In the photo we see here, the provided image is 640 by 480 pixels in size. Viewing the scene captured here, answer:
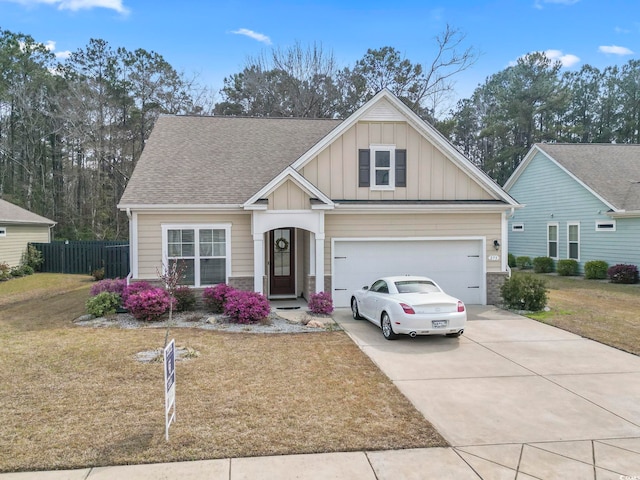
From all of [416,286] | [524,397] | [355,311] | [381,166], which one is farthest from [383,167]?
[524,397]

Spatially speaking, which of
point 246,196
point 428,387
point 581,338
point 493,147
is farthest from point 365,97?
point 428,387

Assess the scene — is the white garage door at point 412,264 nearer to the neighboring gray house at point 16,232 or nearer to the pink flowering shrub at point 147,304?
the pink flowering shrub at point 147,304

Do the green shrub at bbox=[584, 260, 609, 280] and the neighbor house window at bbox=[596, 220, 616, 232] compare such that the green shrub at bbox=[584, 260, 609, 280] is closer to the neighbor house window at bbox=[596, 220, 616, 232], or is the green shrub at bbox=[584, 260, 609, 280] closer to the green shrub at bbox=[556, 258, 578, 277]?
the green shrub at bbox=[556, 258, 578, 277]

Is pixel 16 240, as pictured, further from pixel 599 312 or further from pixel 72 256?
pixel 599 312

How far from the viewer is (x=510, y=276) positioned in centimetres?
1385

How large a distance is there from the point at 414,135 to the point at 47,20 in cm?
1661

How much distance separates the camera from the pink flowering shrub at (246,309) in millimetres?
11148

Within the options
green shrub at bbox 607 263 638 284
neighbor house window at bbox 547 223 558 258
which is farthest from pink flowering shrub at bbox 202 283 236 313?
neighbor house window at bbox 547 223 558 258

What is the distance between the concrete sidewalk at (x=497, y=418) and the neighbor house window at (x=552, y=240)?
16336mm

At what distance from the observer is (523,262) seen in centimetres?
2598

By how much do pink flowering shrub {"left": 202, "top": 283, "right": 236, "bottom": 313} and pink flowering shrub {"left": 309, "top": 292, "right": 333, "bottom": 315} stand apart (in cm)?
227

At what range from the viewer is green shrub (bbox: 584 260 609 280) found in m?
20.4

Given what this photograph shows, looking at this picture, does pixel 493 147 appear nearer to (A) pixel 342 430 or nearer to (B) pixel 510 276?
(B) pixel 510 276

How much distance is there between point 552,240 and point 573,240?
1.63 metres
